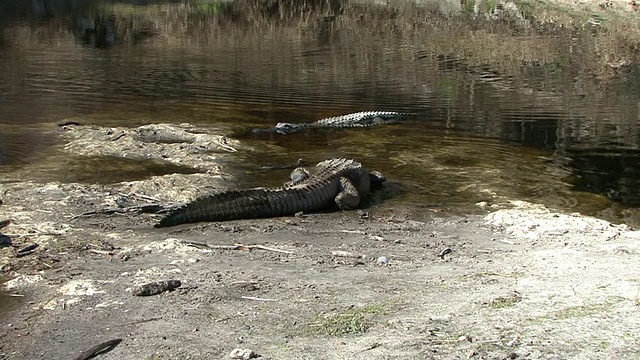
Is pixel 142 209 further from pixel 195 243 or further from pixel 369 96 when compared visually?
pixel 369 96

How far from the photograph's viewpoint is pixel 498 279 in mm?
5457

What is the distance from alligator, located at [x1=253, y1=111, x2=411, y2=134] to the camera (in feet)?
41.7

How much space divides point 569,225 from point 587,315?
9.49 ft

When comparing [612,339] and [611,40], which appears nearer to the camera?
[612,339]

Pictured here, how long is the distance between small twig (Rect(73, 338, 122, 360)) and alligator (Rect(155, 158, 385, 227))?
265cm

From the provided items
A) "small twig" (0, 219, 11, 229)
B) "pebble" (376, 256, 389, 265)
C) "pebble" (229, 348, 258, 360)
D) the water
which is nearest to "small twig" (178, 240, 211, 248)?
"pebble" (376, 256, 389, 265)

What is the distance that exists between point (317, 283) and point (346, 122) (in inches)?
310

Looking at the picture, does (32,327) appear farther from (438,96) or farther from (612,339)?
(438,96)

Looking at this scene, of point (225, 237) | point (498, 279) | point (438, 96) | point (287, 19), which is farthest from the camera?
point (287, 19)

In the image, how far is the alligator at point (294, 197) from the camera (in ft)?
24.0

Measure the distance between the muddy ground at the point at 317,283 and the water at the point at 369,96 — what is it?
3.70ft

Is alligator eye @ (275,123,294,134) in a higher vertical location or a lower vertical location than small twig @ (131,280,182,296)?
lower

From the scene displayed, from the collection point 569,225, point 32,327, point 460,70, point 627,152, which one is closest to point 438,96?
point 460,70

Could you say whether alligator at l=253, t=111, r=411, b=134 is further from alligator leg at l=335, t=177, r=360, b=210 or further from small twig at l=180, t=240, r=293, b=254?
small twig at l=180, t=240, r=293, b=254
